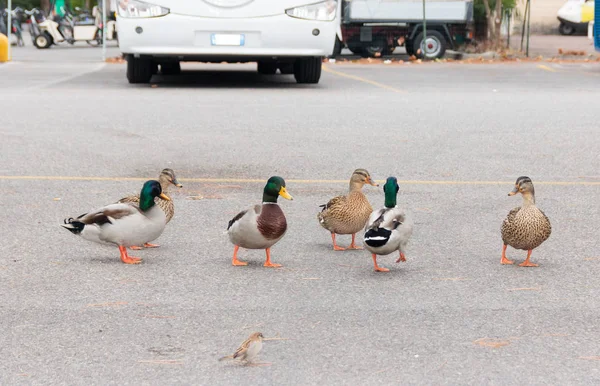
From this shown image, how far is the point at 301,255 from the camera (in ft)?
22.4

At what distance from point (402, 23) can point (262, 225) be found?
70.5ft

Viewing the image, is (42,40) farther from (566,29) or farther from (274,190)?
(274,190)

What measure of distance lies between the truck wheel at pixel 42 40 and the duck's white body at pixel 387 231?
30.0 m

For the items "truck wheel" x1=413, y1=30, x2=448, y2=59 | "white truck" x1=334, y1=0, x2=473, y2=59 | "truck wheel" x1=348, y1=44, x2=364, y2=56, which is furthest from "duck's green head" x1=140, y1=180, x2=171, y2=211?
"truck wheel" x1=348, y1=44, x2=364, y2=56

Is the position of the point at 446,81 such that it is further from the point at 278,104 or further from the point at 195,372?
the point at 195,372

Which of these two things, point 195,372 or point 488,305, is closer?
point 195,372

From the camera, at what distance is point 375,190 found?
905 cm

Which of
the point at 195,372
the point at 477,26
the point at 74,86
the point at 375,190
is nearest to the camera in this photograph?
the point at 195,372

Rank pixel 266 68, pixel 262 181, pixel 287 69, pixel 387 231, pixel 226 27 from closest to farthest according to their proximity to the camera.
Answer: pixel 387 231 < pixel 262 181 < pixel 226 27 < pixel 287 69 < pixel 266 68

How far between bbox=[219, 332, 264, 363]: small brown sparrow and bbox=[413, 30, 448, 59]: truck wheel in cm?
2263

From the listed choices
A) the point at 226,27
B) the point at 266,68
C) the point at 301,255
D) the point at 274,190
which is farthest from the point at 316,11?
the point at 274,190

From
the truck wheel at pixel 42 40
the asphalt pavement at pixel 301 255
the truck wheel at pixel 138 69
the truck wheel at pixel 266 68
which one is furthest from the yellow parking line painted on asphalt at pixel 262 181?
the truck wheel at pixel 42 40

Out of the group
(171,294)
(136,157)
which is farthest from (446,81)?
(171,294)

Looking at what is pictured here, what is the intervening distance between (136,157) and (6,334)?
17.9 ft
